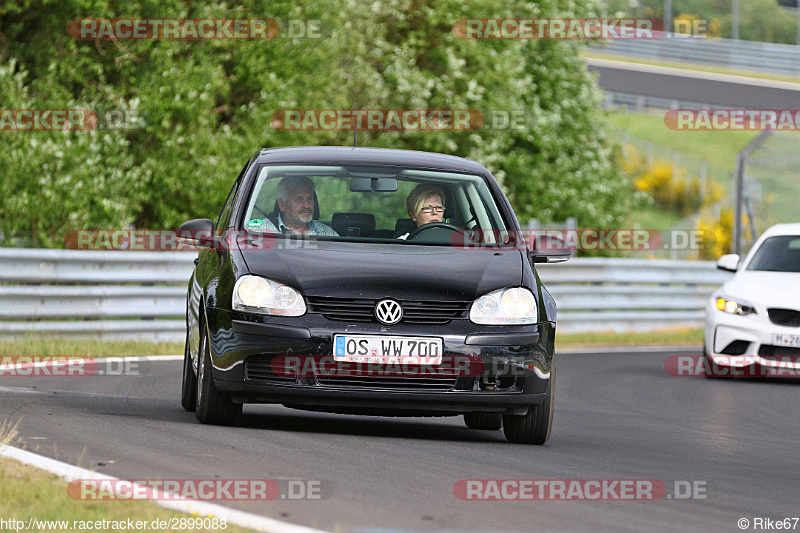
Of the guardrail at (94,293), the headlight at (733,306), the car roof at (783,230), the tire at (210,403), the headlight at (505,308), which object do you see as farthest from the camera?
the car roof at (783,230)

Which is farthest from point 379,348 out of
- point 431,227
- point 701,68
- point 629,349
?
point 701,68

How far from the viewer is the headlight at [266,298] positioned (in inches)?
305

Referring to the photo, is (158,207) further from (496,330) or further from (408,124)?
(496,330)

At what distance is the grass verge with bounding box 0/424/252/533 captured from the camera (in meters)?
5.08

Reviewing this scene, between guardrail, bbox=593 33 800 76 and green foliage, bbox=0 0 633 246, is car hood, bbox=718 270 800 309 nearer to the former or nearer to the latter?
green foliage, bbox=0 0 633 246

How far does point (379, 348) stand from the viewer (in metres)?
7.69

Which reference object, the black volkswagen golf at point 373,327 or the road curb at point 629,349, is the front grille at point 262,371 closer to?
the black volkswagen golf at point 373,327

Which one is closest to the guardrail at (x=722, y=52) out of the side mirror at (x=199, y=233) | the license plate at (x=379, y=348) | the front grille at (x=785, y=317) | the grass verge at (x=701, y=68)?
the grass verge at (x=701, y=68)

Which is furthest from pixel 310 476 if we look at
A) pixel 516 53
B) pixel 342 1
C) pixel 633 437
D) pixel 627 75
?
pixel 627 75

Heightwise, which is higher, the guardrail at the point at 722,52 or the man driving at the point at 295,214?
the man driving at the point at 295,214

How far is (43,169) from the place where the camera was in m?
20.6

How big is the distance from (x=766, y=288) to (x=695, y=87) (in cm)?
4361

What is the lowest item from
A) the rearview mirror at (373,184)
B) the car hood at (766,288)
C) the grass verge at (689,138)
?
the grass verge at (689,138)

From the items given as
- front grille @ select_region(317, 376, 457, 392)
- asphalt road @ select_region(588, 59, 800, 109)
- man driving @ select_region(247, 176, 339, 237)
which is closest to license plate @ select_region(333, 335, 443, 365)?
front grille @ select_region(317, 376, 457, 392)
